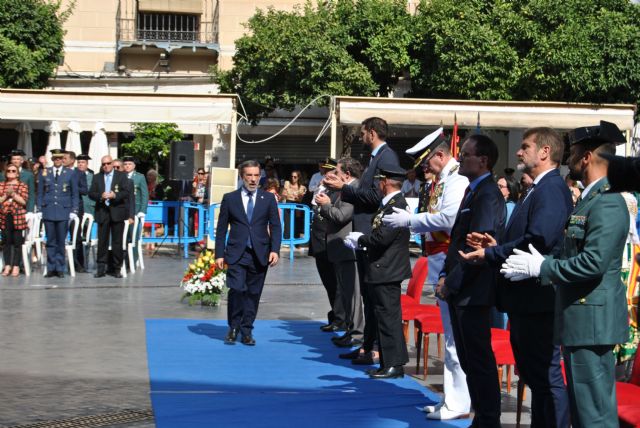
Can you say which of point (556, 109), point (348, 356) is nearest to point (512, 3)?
point (556, 109)

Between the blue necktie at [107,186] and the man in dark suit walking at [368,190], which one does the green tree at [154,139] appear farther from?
the man in dark suit walking at [368,190]

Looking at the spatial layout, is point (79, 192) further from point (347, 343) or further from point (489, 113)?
point (489, 113)

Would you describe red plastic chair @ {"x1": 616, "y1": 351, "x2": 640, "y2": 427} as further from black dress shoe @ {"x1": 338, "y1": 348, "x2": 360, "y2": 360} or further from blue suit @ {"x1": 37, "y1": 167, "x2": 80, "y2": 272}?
blue suit @ {"x1": 37, "y1": 167, "x2": 80, "y2": 272}

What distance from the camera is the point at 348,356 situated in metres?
10.9

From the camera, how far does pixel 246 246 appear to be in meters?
11.7

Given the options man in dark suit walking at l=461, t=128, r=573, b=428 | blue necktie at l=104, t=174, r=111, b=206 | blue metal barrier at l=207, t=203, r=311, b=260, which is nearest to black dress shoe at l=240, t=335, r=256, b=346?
man in dark suit walking at l=461, t=128, r=573, b=428

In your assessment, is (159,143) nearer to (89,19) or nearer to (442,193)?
(89,19)

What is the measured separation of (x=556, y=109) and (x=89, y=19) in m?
18.7

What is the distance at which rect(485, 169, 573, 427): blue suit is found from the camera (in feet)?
21.4

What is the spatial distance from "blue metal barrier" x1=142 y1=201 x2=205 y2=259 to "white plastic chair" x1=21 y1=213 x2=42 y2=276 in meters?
3.17

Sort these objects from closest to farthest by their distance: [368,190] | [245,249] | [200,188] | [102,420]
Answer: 1. [102,420]
2. [368,190]
3. [245,249]
4. [200,188]

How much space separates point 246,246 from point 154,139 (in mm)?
18292

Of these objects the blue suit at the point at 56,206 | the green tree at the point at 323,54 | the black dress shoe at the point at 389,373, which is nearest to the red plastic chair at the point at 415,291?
the black dress shoe at the point at 389,373

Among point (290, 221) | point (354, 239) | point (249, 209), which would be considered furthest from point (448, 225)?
point (290, 221)
